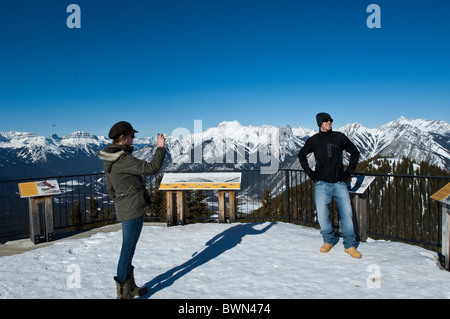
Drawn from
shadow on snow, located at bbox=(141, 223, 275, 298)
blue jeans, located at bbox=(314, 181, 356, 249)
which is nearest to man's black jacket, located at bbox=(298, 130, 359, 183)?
blue jeans, located at bbox=(314, 181, 356, 249)

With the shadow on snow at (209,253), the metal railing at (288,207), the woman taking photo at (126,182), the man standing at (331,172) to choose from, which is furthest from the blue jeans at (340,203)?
the woman taking photo at (126,182)

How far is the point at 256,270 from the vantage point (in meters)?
4.95

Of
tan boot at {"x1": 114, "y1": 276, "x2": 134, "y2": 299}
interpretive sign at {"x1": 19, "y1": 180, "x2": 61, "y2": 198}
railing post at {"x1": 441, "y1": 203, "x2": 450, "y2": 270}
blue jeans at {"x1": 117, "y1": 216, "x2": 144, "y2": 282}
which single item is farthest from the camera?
interpretive sign at {"x1": 19, "y1": 180, "x2": 61, "y2": 198}

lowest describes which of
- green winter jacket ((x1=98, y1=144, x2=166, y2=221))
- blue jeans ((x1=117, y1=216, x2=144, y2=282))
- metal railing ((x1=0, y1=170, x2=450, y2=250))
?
metal railing ((x1=0, y1=170, x2=450, y2=250))

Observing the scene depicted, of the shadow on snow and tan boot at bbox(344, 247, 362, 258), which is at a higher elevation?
tan boot at bbox(344, 247, 362, 258)

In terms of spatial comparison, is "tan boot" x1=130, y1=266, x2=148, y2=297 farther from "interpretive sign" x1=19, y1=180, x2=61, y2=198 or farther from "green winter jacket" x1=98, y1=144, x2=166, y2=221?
"interpretive sign" x1=19, y1=180, x2=61, y2=198

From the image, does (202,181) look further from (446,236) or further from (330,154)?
(446,236)

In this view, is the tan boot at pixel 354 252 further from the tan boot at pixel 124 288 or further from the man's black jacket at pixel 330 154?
the tan boot at pixel 124 288

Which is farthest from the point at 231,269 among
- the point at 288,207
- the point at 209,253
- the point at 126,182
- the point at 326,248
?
the point at 288,207

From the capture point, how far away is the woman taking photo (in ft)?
12.0

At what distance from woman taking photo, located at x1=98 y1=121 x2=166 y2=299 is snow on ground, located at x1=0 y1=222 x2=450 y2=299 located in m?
0.68

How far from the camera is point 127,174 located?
3766 millimetres

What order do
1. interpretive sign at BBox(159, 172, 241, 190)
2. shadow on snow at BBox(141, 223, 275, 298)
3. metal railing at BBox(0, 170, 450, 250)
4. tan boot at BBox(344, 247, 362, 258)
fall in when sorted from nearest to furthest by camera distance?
shadow on snow at BBox(141, 223, 275, 298), tan boot at BBox(344, 247, 362, 258), metal railing at BBox(0, 170, 450, 250), interpretive sign at BBox(159, 172, 241, 190)
